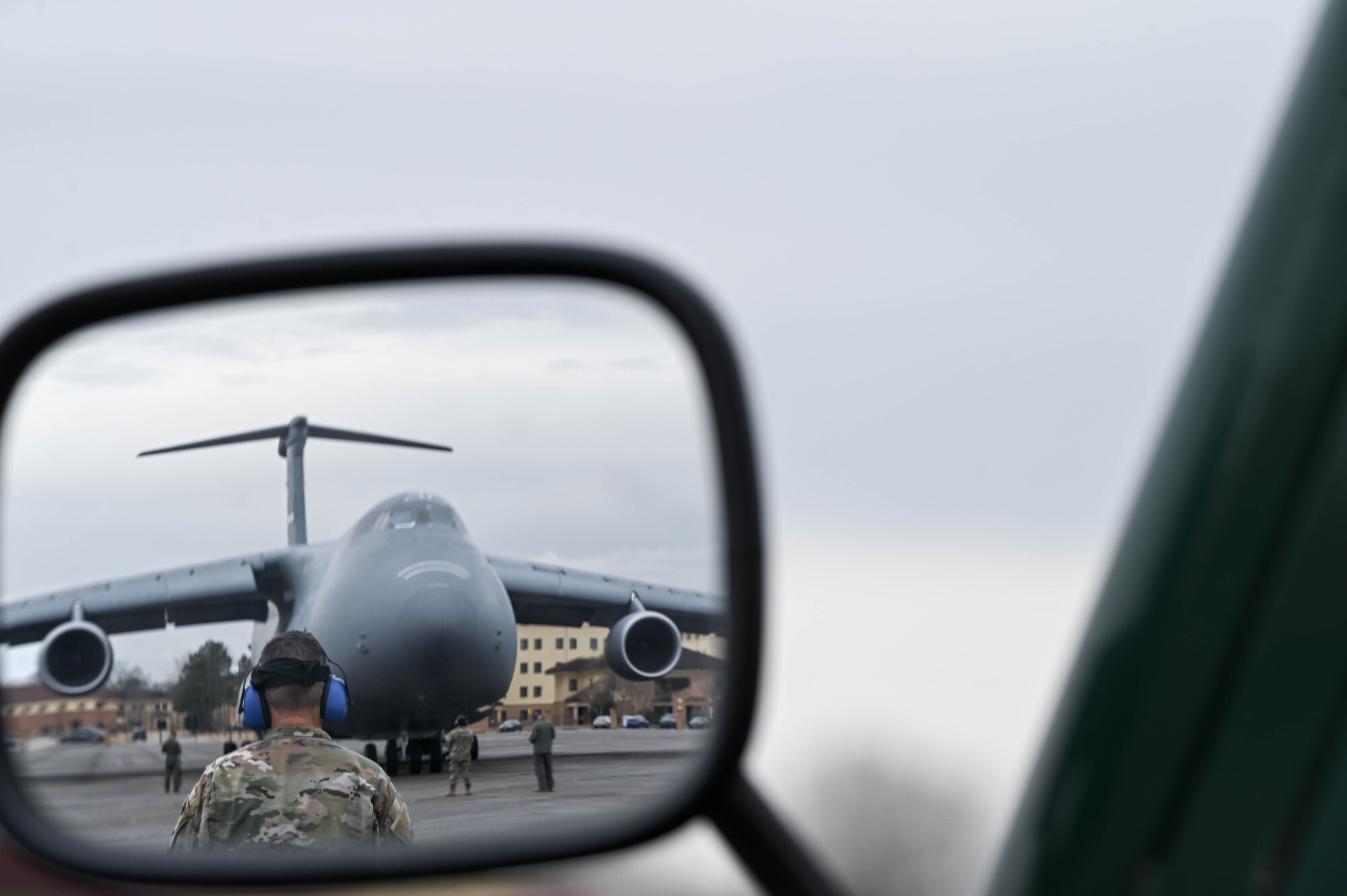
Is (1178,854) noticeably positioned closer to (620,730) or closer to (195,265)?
(620,730)

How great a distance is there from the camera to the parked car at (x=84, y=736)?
66.4 inches

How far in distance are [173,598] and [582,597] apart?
57cm

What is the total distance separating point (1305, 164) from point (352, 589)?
1.28 meters

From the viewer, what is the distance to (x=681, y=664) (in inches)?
60.2

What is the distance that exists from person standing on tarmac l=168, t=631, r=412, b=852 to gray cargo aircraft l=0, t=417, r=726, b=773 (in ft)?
0.13

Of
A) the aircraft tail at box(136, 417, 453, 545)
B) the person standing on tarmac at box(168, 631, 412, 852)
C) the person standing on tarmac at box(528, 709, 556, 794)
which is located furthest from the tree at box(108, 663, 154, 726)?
the person standing on tarmac at box(528, 709, 556, 794)

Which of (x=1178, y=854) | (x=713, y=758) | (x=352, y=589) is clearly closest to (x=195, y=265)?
(x=352, y=589)

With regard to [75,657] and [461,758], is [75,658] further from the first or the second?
[461,758]

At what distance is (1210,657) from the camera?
50.4 inches

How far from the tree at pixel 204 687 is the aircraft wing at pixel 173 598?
0.17 feet

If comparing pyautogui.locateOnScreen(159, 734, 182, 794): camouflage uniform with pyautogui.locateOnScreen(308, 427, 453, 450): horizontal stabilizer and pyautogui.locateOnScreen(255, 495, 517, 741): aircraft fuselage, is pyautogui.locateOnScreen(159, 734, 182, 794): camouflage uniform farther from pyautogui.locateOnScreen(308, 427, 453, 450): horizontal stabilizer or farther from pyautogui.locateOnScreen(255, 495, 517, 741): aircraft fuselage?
pyautogui.locateOnScreen(308, 427, 453, 450): horizontal stabilizer

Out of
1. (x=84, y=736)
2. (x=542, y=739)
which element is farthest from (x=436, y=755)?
(x=84, y=736)

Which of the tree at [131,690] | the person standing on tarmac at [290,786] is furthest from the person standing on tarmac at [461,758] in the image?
the tree at [131,690]

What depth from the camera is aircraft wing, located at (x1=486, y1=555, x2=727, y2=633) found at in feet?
4.94
